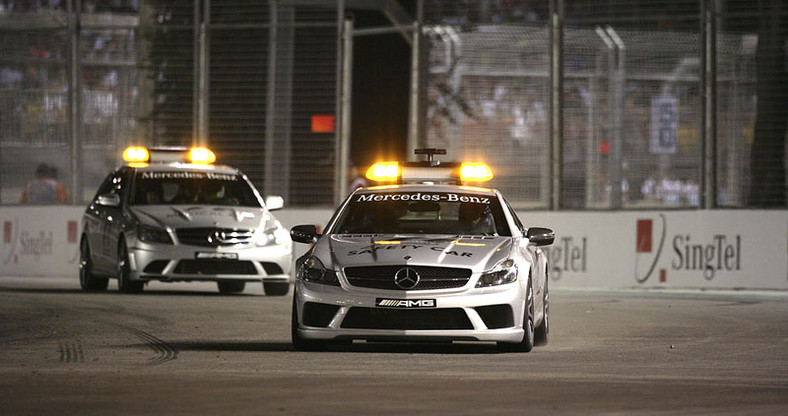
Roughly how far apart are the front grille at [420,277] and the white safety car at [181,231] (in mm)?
8032

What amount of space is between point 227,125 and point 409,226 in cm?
1423

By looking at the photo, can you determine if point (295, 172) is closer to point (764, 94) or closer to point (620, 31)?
point (620, 31)

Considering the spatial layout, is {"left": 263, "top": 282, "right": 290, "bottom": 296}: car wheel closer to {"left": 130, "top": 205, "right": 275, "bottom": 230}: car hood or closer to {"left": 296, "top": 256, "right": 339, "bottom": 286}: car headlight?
{"left": 130, "top": 205, "right": 275, "bottom": 230}: car hood

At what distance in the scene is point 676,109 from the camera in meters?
25.3

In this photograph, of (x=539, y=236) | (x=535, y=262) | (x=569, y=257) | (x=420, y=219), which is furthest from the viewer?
(x=569, y=257)

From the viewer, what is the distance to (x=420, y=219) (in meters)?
15.0

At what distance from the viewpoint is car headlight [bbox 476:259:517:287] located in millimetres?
13445

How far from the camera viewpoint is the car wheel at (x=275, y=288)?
22392 mm

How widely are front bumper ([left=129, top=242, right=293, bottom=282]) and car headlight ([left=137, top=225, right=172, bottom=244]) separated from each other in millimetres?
62

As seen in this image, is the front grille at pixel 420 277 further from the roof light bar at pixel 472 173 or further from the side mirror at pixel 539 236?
the roof light bar at pixel 472 173

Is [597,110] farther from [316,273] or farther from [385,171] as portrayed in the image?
[316,273]

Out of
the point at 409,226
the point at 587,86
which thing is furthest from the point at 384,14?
the point at 409,226

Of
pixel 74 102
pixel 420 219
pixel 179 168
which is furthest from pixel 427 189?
pixel 74 102

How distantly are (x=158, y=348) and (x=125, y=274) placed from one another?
312 inches
